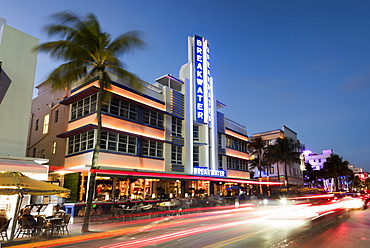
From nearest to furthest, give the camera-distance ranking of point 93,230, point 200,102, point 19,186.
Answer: point 19,186
point 93,230
point 200,102

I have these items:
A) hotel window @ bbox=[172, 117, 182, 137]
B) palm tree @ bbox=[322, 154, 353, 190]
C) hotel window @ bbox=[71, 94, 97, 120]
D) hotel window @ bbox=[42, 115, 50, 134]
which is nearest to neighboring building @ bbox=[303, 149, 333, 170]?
palm tree @ bbox=[322, 154, 353, 190]

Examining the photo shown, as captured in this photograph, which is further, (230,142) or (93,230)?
(230,142)

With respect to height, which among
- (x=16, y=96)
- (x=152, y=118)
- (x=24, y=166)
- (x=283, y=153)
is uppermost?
(x=152, y=118)

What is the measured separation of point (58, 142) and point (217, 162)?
19704 millimetres

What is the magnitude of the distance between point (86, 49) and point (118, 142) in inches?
459

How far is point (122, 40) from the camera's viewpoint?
1692cm

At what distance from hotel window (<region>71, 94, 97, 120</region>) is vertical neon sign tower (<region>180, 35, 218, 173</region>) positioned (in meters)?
12.0

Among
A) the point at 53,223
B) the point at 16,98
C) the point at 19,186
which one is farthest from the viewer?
the point at 16,98

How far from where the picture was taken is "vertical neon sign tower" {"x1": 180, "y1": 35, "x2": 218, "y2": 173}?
35.2 meters

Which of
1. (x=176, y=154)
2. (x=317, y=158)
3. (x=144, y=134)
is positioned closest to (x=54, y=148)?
(x=144, y=134)

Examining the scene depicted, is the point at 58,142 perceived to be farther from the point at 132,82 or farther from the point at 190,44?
the point at 190,44

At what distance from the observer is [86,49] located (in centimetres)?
1633

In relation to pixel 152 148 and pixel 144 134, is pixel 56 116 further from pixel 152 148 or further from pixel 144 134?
pixel 152 148

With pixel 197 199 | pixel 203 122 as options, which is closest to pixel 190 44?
pixel 203 122
